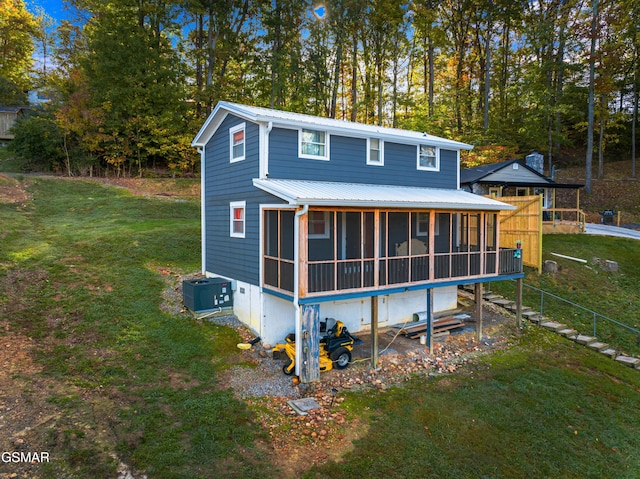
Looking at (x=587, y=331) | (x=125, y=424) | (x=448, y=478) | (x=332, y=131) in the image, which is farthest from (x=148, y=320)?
(x=587, y=331)

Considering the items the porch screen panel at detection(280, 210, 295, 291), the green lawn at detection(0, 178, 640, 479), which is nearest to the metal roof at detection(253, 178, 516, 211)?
the porch screen panel at detection(280, 210, 295, 291)

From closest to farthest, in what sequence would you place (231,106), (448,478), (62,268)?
(448,478) → (231,106) → (62,268)

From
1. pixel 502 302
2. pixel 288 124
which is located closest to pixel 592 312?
pixel 502 302

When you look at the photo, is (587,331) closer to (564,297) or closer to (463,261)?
(564,297)

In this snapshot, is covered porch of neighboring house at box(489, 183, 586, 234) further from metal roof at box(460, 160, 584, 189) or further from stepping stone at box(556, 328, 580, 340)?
stepping stone at box(556, 328, 580, 340)

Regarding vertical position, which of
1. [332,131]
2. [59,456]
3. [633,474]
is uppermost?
[332,131]

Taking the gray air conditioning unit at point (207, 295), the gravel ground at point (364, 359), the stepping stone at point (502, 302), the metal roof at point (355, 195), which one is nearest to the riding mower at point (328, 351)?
the gravel ground at point (364, 359)

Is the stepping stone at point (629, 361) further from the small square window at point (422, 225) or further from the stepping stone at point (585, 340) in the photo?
the small square window at point (422, 225)

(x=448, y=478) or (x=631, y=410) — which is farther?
(x=631, y=410)
